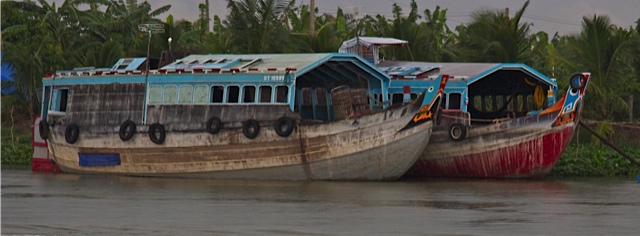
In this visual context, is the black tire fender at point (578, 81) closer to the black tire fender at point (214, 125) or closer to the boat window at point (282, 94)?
the boat window at point (282, 94)

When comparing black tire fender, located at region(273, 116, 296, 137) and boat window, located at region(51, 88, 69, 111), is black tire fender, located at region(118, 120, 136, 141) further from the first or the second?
black tire fender, located at region(273, 116, 296, 137)

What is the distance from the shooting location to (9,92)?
45969 millimetres

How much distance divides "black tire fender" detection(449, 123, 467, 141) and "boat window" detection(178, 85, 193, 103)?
5665 mm

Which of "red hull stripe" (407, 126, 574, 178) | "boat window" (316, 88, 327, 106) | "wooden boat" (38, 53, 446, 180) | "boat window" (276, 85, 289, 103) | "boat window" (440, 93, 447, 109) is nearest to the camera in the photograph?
"wooden boat" (38, 53, 446, 180)

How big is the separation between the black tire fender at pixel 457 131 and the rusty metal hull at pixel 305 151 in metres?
1.88

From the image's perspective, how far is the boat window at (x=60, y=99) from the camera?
32.1m

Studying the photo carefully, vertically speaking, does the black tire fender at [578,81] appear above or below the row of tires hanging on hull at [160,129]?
above

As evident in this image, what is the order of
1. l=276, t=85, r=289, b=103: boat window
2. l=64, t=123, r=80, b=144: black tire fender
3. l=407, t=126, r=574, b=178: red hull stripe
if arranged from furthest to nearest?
l=64, t=123, r=80, b=144: black tire fender
l=407, t=126, r=574, b=178: red hull stripe
l=276, t=85, r=289, b=103: boat window

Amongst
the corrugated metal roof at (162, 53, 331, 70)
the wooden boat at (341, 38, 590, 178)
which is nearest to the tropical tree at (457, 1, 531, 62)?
the wooden boat at (341, 38, 590, 178)

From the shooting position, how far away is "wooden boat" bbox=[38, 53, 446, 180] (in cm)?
2714

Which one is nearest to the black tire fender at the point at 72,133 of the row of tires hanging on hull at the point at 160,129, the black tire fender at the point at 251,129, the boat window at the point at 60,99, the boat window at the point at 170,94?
the row of tires hanging on hull at the point at 160,129

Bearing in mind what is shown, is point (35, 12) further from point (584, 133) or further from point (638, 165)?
point (638, 165)

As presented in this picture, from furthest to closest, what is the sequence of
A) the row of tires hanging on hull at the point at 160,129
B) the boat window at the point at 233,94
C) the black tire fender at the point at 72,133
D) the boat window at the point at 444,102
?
the black tire fender at the point at 72,133
the boat window at the point at 444,102
the boat window at the point at 233,94
the row of tires hanging on hull at the point at 160,129

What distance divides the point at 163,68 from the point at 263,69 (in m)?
2.80
